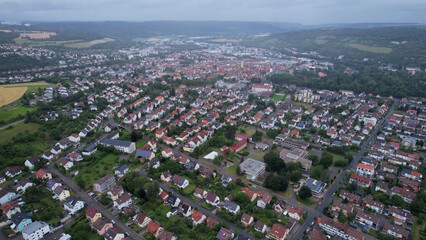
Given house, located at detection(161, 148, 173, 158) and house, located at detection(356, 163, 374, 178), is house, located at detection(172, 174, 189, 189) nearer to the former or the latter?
house, located at detection(161, 148, 173, 158)

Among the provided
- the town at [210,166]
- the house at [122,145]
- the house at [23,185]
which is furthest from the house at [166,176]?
the house at [23,185]

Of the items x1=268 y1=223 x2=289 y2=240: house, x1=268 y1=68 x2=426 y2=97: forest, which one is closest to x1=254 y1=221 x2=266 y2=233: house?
x1=268 y1=223 x2=289 y2=240: house

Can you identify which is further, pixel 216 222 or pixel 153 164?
pixel 153 164

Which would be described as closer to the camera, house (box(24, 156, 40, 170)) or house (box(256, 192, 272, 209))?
house (box(256, 192, 272, 209))

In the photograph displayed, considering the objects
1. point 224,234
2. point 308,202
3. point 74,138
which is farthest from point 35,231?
point 308,202

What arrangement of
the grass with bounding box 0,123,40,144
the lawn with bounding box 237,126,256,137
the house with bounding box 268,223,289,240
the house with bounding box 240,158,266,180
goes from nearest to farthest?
1. the house with bounding box 268,223,289,240
2. the house with bounding box 240,158,266,180
3. the grass with bounding box 0,123,40,144
4. the lawn with bounding box 237,126,256,137

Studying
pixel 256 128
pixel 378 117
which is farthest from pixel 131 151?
pixel 378 117

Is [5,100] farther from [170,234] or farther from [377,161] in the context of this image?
[377,161]
